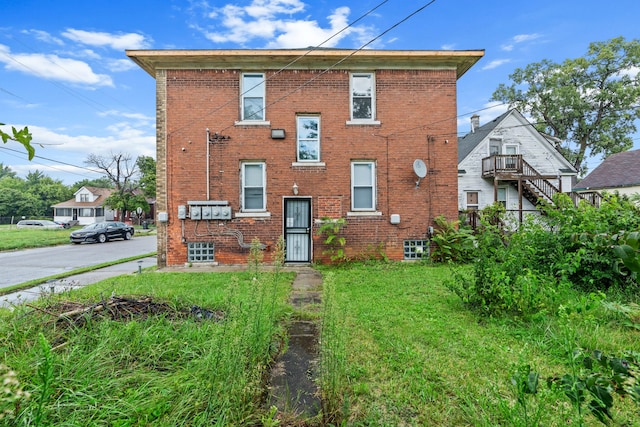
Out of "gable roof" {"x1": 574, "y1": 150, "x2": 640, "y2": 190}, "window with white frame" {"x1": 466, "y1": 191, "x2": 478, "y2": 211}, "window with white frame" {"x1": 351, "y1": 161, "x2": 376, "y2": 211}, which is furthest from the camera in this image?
"gable roof" {"x1": 574, "y1": 150, "x2": 640, "y2": 190}

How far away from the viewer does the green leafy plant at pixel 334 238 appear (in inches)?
322

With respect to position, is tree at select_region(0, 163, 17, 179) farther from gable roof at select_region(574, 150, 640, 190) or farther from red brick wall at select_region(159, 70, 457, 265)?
gable roof at select_region(574, 150, 640, 190)

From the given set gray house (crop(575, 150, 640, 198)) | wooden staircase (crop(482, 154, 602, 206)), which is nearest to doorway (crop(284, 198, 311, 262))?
wooden staircase (crop(482, 154, 602, 206))

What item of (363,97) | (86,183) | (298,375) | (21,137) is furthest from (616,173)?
(86,183)

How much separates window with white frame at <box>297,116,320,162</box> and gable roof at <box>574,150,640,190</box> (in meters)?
20.0

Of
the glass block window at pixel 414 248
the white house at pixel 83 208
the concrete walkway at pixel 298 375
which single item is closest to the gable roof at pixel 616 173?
the glass block window at pixel 414 248

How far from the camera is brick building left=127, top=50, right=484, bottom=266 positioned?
848cm

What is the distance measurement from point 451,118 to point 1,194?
63757 mm

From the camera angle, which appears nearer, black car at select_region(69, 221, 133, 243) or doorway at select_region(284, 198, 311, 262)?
doorway at select_region(284, 198, 311, 262)

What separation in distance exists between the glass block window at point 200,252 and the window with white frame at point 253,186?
158 centimetres

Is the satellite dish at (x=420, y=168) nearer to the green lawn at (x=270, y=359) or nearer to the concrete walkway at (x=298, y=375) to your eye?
the green lawn at (x=270, y=359)

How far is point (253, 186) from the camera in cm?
869

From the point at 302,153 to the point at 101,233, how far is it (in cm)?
1680

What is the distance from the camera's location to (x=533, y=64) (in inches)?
960
